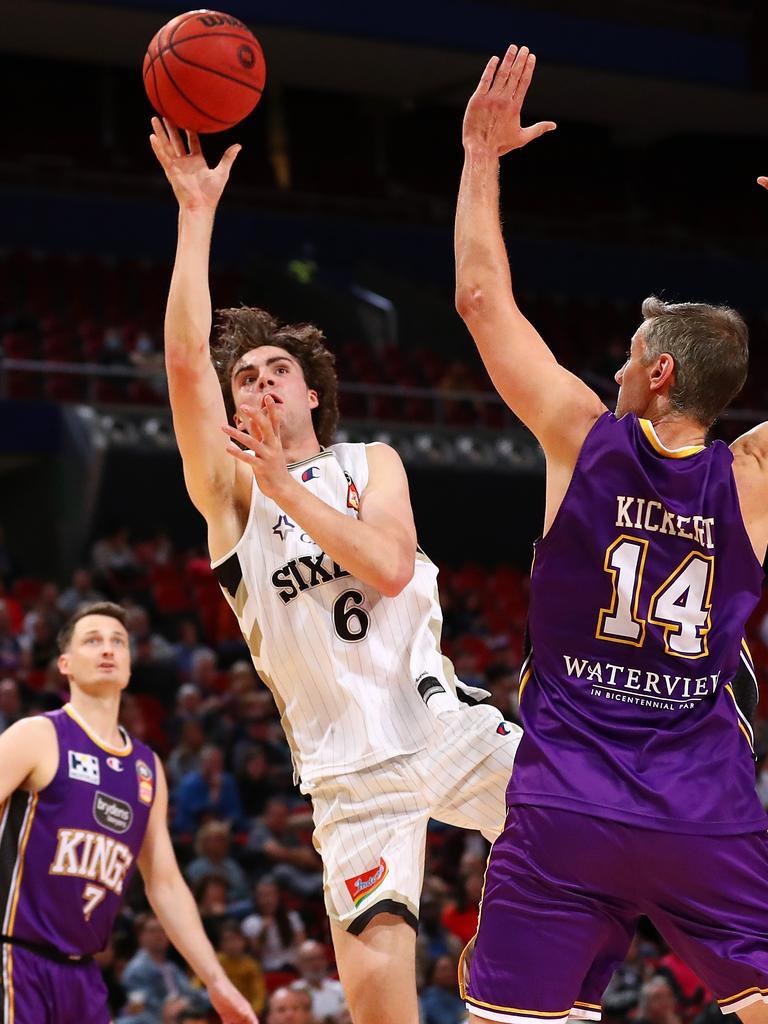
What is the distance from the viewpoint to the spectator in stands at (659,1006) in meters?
8.73

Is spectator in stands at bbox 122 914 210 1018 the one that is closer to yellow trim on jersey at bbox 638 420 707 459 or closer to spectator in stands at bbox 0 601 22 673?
spectator in stands at bbox 0 601 22 673

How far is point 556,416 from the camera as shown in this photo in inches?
134

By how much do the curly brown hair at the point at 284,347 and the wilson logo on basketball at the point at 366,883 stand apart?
1.46m

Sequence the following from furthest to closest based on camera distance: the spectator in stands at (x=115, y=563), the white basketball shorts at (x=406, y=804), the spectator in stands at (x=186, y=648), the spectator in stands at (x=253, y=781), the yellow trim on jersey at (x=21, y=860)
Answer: the spectator in stands at (x=115, y=563) → the spectator in stands at (x=186, y=648) → the spectator in stands at (x=253, y=781) → the yellow trim on jersey at (x=21, y=860) → the white basketball shorts at (x=406, y=804)

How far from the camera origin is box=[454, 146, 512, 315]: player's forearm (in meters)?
3.45

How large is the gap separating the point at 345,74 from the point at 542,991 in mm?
19898

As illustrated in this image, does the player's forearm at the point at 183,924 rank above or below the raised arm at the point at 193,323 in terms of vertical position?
below

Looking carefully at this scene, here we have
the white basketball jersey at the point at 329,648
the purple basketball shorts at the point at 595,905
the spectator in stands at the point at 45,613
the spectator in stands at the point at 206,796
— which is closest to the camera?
the purple basketball shorts at the point at 595,905

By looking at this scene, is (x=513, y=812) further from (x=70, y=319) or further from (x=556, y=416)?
(x=70, y=319)

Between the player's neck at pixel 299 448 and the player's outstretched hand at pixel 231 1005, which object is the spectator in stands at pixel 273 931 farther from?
the player's neck at pixel 299 448

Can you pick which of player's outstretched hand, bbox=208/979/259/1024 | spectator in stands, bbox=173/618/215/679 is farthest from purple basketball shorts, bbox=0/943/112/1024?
spectator in stands, bbox=173/618/215/679

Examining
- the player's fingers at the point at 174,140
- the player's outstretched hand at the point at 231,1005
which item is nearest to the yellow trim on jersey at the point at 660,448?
the player's fingers at the point at 174,140

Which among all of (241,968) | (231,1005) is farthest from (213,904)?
(231,1005)

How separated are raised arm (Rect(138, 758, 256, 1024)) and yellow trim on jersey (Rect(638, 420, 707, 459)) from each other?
9.32 ft
